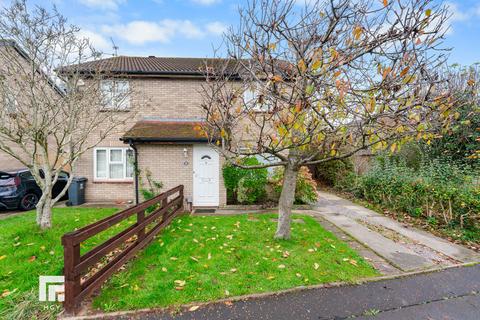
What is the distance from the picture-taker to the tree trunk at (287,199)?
4559 mm

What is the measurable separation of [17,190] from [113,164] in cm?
325

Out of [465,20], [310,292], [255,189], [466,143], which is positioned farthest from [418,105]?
[466,143]

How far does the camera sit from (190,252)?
14.3ft

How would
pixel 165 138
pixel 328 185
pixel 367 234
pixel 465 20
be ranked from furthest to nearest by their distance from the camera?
pixel 328 185 → pixel 165 138 → pixel 367 234 → pixel 465 20

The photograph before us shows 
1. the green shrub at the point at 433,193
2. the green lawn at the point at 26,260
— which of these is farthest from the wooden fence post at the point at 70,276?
the green shrub at the point at 433,193

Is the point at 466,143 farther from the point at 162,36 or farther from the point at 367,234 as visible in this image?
the point at 162,36

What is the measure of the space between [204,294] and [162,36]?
1021cm

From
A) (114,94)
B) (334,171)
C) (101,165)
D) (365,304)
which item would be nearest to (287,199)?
(365,304)

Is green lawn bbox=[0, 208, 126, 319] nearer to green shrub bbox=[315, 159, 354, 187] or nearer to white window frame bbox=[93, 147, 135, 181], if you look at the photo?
white window frame bbox=[93, 147, 135, 181]

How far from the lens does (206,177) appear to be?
826cm

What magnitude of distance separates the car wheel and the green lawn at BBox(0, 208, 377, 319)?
309 cm

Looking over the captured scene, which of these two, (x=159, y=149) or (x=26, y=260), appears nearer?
(x=26, y=260)

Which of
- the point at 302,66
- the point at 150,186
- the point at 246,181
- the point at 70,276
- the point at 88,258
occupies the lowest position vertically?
the point at 70,276

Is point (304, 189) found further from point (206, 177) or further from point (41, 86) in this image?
point (41, 86)
